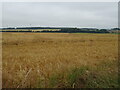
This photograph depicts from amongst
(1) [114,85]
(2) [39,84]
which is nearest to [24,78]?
(2) [39,84]

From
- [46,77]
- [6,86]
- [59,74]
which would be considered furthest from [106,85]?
[6,86]

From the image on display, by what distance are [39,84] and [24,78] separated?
0.52 meters

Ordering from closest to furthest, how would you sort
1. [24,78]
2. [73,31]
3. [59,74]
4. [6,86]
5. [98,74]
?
[6,86] → [24,78] → [59,74] → [98,74] → [73,31]

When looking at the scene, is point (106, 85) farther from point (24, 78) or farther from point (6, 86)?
point (6, 86)

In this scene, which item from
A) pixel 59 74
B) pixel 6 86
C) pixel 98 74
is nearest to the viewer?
pixel 6 86

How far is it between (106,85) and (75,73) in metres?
0.92

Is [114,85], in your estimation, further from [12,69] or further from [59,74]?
[12,69]

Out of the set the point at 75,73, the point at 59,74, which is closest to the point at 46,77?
the point at 59,74

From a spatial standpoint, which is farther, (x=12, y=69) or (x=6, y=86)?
(x=12, y=69)

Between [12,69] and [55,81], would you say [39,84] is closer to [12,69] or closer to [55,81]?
[55,81]

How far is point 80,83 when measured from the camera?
5.11 m

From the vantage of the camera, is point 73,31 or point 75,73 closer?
point 75,73

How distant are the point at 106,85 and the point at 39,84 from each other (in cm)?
183

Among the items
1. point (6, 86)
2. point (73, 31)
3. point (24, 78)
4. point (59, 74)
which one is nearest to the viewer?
point (6, 86)
